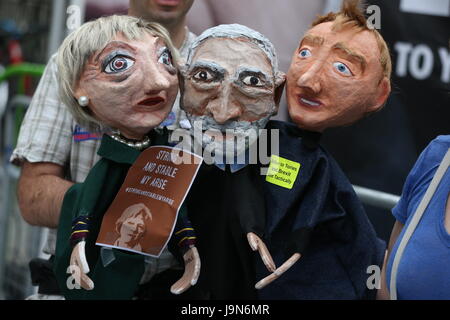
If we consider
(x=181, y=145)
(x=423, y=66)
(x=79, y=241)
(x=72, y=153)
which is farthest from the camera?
(x=423, y=66)

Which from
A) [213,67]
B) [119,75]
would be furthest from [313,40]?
[119,75]

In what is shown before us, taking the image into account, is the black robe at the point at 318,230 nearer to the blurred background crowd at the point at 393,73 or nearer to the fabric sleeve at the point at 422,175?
the fabric sleeve at the point at 422,175

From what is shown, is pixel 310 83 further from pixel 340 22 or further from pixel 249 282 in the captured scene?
pixel 249 282

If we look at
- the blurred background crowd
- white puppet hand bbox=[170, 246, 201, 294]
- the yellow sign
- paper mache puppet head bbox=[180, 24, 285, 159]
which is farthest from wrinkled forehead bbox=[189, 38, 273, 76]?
the blurred background crowd

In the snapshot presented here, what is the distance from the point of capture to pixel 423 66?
2.76 meters

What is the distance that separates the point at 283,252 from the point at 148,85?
0.50m

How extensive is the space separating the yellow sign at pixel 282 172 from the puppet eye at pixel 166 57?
344 mm

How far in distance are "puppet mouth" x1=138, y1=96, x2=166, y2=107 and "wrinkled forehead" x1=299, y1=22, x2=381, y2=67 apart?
39 centimetres

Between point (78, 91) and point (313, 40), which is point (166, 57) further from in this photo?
point (313, 40)

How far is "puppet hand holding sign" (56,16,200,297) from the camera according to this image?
5.35ft

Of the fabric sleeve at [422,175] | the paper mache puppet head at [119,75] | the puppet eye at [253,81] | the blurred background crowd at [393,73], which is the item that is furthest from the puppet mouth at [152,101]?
the blurred background crowd at [393,73]

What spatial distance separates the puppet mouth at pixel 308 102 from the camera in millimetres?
1646

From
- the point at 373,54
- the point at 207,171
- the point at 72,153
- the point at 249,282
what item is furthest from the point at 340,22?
the point at 72,153

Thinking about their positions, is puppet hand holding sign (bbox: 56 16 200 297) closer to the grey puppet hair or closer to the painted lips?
the grey puppet hair
